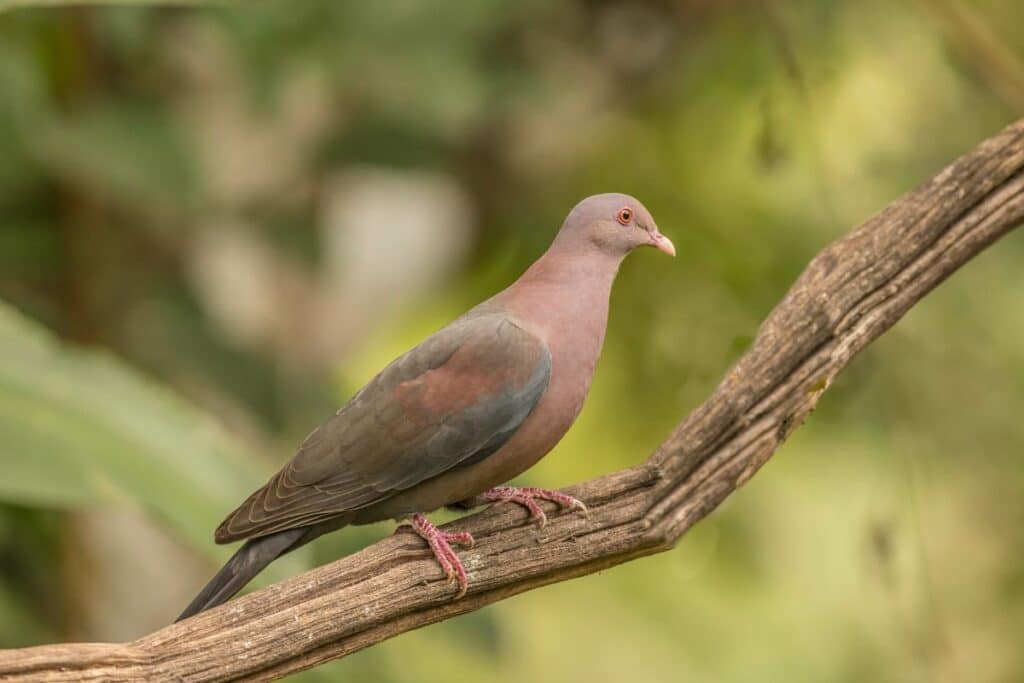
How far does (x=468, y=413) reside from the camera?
10.5ft

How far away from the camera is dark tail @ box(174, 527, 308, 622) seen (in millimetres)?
3229

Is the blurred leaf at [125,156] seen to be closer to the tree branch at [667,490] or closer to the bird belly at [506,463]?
the bird belly at [506,463]

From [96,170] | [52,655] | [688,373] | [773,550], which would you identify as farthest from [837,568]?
[52,655]

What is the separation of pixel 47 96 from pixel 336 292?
1.65m

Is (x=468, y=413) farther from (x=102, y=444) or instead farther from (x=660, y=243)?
(x=102, y=444)

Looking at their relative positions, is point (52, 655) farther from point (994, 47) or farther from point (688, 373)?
point (994, 47)

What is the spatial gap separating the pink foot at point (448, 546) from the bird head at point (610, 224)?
2.35ft

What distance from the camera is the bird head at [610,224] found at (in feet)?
10.7

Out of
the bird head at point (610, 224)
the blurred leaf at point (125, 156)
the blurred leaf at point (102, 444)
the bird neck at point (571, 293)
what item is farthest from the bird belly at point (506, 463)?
the blurred leaf at point (125, 156)

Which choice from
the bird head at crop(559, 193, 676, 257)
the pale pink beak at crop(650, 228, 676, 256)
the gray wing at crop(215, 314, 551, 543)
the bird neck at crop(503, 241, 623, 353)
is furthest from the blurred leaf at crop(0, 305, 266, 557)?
the pale pink beak at crop(650, 228, 676, 256)

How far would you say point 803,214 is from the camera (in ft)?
17.4

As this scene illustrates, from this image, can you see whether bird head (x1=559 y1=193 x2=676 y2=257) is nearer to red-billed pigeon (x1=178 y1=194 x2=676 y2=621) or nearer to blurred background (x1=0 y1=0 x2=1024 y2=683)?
red-billed pigeon (x1=178 y1=194 x2=676 y2=621)

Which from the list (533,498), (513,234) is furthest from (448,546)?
(513,234)

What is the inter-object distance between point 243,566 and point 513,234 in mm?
2631
